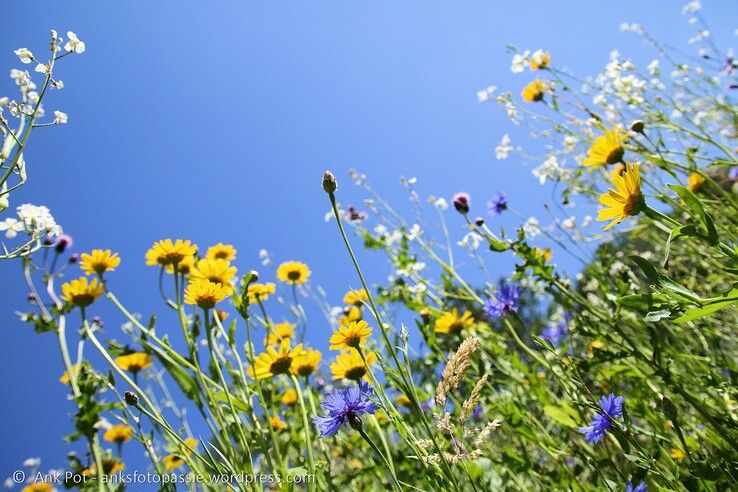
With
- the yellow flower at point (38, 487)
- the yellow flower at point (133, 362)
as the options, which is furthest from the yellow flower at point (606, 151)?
the yellow flower at point (38, 487)

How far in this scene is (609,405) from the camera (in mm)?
1314

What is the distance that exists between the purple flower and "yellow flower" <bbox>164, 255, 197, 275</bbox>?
1189 millimetres

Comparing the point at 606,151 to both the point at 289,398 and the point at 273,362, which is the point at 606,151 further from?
the point at 289,398

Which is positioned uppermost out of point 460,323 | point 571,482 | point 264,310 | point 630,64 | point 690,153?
point 630,64

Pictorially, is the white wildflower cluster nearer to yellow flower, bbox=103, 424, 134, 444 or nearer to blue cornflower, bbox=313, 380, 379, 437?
blue cornflower, bbox=313, 380, 379, 437

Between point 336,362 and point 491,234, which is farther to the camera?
point 491,234

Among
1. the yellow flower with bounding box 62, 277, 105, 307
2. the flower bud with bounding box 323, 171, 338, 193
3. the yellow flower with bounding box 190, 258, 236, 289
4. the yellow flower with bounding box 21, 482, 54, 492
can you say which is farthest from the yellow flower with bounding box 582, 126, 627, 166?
the yellow flower with bounding box 21, 482, 54, 492

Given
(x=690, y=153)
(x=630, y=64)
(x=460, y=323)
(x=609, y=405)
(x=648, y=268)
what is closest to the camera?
(x=648, y=268)

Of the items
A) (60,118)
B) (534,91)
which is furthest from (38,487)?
(534,91)

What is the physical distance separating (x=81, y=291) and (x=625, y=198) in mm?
1827

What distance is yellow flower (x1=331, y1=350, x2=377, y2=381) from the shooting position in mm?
1455

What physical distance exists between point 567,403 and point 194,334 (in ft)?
4.48

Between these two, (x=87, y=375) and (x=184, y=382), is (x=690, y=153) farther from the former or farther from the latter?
(x=87, y=375)

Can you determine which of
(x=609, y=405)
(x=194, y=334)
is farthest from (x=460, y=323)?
(x=194, y=334)
